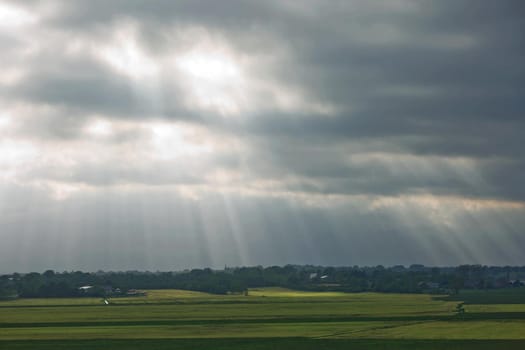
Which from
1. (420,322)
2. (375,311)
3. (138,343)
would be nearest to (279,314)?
(375,311)

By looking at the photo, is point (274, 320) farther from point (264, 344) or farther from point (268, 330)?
point (264, 344)

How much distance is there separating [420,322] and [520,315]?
64.6 feet

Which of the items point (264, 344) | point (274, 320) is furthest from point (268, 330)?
point (274, 320)

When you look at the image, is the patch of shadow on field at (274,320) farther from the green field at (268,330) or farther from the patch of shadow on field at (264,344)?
the patch of shadow on field at (264,344)

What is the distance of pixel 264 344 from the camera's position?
71.4 m

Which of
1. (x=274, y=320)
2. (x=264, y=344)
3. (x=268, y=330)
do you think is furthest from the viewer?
(x=274, y=320)

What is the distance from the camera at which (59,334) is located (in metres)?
86.8

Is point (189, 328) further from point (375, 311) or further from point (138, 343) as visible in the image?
point (375, 311)

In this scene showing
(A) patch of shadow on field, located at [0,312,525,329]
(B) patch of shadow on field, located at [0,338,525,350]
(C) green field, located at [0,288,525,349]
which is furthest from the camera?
(A) patch of shadow on field, located at [0,312,525,329]

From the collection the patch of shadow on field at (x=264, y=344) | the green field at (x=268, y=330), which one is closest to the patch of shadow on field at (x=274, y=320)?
the green field at (x=268, y=330)

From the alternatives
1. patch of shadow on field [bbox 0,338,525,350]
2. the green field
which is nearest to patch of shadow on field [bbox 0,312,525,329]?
the green field

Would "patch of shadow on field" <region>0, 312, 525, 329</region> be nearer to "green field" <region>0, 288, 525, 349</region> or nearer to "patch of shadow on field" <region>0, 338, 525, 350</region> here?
"green field" <region>0, 288, 525, 349</region>

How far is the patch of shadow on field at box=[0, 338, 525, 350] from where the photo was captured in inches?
2689

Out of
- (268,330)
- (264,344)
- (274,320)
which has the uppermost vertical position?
(274,320)
